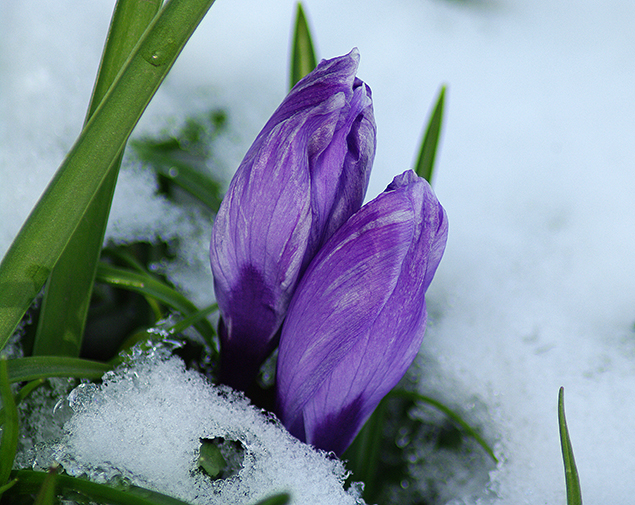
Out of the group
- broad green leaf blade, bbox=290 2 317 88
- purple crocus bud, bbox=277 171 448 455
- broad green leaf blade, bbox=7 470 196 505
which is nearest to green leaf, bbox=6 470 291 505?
broad green leaf blade, bbox=7 470 196 505

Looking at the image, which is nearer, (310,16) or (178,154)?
(178,154)

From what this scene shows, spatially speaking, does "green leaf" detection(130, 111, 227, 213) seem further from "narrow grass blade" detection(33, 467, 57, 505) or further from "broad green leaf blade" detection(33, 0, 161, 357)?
"narrow grass blade" detection(33, 467, 57, 505)

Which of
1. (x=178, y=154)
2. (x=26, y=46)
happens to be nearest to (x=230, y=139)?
(x=178, y=154)

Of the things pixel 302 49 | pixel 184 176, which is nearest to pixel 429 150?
pixel 302 49

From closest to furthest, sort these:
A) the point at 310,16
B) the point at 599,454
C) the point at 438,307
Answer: the point at 599,454, the point at 438,307, the point at 310,16

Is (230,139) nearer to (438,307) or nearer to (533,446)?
(438,307)

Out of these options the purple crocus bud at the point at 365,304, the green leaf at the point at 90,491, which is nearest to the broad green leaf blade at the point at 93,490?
the green leaf at the point at 90,491

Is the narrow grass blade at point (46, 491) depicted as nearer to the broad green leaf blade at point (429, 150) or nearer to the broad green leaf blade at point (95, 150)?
the broad green leaf blade at point (95, 150)
